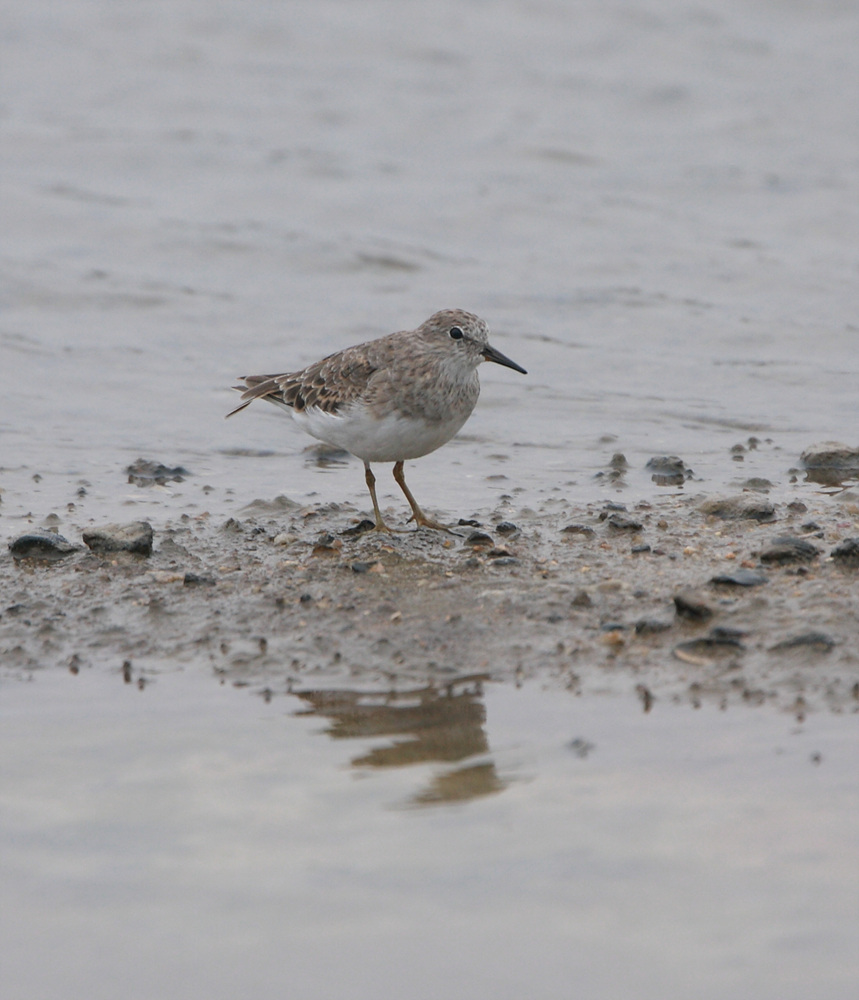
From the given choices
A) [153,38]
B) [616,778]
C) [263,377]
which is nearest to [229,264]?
[263,377]

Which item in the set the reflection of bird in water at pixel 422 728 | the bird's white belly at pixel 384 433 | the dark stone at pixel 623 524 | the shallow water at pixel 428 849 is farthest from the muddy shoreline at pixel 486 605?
the bird's white belly at pixel 384 433

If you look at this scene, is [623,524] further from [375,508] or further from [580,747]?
[580,747]

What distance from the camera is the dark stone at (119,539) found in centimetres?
693

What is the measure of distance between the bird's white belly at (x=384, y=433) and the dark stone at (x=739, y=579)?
74.9 inches

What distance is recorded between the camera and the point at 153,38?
22250mm

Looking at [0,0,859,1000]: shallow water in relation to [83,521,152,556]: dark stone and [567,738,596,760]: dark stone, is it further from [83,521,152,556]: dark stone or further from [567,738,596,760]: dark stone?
[83,521,152,556]: dark stone

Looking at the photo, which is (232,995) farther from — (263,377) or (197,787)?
(263,377)

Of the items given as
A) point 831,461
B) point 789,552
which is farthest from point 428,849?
point 831,461

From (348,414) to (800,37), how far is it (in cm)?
1771

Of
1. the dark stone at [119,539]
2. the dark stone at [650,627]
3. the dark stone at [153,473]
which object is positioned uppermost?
the dark stone at [153,473]

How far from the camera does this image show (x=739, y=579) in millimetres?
6039

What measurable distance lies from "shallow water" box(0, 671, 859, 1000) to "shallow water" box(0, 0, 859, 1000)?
0.01 meters

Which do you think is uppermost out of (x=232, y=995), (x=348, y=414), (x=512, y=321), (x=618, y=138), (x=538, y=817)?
(x=618, y=138)

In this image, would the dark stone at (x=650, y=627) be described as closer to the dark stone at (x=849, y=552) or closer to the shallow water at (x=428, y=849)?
the shallow water at (x=428, y=849)
